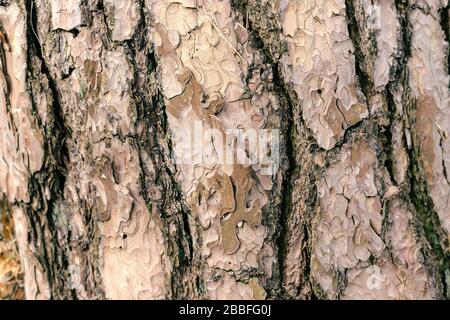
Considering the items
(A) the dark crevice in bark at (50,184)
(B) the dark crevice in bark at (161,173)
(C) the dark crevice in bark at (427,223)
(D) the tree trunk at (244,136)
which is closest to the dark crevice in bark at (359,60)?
(D) the tree trunk at (244,136)

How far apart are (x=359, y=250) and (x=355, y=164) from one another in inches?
7.6

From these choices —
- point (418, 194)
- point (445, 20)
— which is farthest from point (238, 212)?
point (445, 20)

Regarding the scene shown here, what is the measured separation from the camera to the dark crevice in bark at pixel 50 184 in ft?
3.99

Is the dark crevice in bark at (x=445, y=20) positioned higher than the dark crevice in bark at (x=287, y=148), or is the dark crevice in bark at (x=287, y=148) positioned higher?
the dark crevice in bark at (x=445, y=20)

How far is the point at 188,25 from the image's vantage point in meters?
1.13

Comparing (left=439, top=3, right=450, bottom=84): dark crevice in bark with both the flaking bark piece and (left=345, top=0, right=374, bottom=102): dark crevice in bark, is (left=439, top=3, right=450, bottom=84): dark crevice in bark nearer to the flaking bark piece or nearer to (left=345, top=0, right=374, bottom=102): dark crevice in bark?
(left=345, top=0, right=374, bottom=102): dark crevice in bark

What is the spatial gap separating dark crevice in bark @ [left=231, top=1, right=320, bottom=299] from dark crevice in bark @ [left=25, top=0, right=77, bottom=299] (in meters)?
0.45

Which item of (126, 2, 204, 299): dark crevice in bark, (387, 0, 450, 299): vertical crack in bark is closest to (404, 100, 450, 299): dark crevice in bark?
(387, 0, 450, 299): vertical crack in bark

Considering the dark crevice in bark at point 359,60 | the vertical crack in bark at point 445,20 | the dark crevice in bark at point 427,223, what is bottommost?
the dark crevice in bark at point 427,223

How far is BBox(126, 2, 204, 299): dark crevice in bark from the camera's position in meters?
1.16

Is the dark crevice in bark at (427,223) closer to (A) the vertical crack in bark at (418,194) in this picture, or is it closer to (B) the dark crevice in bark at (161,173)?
(A) the vertical crack in bark at (418,194)

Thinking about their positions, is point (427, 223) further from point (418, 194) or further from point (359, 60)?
point (359, 60)

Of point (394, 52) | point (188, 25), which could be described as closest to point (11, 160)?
point (188, 25)
